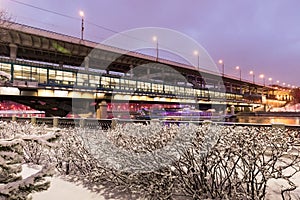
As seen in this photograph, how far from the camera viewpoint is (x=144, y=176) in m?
4.89

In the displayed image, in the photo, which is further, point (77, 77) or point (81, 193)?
point (77, 77)

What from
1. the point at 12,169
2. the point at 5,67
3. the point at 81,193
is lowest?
the point at 81,193

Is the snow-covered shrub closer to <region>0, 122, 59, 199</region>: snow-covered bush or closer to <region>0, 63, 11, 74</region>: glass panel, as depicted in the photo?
<region>0, 122, 59, 199</region>: snow-covered bush

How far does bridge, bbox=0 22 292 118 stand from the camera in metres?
25.4

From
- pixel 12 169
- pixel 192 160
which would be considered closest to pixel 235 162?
pixel 192 160

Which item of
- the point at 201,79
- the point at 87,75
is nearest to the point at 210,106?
the point at 201,79

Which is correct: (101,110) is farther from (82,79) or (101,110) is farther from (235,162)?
(235,162)

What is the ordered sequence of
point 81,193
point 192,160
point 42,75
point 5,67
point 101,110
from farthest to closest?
point 101,110
point 42,75
point 5,67
point 81,193
point 192,160

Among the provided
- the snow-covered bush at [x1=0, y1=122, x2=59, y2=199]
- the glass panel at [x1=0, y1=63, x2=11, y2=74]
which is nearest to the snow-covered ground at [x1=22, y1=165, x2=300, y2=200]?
the snow-covered bush at [x1=0, y1=122, x2=59, y2=199]

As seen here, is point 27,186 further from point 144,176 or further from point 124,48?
point 124,48

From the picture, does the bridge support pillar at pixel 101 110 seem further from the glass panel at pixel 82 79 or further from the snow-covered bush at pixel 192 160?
the snow-covered bush at pixel 192 160

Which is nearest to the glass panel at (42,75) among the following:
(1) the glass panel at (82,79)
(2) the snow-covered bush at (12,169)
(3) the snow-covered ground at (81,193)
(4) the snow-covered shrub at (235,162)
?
(1) the glass panel at (82,79)

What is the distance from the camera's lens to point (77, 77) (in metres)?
31.4

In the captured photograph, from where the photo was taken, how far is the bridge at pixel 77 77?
25359mm
